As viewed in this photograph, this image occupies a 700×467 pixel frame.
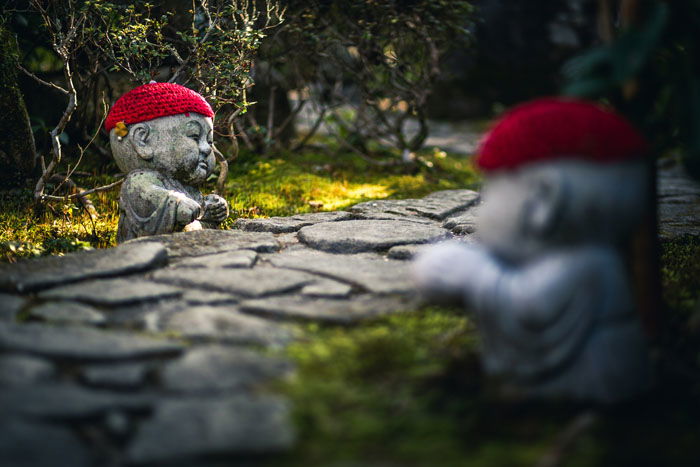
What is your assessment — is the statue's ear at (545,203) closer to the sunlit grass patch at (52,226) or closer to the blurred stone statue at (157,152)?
the blurred stone statue at (157,152)

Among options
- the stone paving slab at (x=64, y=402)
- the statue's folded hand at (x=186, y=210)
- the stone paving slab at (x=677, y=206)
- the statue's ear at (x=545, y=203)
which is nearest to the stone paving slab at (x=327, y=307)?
the stone paving slab at (x=64, y=402)

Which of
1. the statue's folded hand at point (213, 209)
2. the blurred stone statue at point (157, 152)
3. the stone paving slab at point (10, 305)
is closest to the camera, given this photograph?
the stone paving slab at point (10, 305)

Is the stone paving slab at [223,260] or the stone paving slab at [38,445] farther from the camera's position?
the stone paving slab at [223,260]

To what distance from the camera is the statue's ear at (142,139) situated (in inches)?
162

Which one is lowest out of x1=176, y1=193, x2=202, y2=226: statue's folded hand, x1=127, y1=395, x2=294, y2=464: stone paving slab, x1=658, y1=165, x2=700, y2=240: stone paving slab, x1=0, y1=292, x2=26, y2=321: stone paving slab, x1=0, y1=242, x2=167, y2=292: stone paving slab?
x1=658, y1=165, x2=700, y2=240: stone paving slab

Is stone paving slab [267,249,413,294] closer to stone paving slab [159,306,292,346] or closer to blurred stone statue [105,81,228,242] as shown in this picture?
stone paving slab [159,306,292,346]

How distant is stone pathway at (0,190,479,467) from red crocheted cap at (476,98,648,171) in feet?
3.26

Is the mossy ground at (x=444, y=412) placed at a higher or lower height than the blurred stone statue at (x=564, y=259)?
lower

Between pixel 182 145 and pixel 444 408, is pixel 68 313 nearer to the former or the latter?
pixel 444 408

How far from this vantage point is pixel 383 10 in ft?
22.6

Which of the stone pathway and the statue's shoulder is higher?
the statue's shoulder

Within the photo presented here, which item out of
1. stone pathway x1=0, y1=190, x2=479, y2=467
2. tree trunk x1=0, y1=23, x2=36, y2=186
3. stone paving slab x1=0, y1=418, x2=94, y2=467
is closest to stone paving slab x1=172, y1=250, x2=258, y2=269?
stone pathway x1=0, y1=190, x2=479, y2=467

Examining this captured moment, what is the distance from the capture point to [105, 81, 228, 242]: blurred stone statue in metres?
4.11

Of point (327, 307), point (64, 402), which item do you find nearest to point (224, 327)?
point (327, 307)
